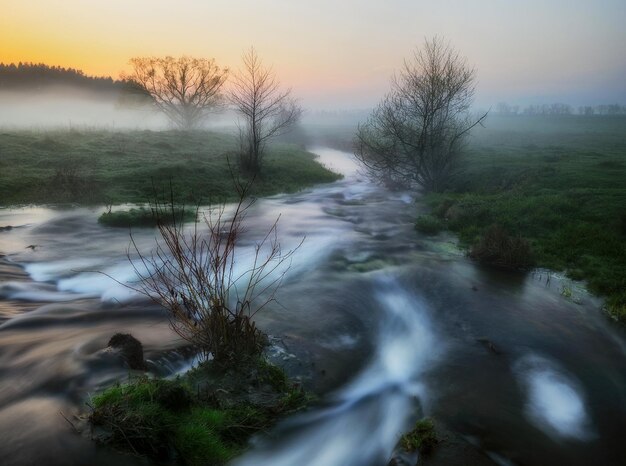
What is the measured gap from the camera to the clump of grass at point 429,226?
1662 centimetres

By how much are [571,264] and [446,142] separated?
44.7 ft

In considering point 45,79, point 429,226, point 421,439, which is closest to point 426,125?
point 429,226

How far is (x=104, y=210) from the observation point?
18031mm

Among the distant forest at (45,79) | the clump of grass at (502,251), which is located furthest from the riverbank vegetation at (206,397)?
the distant forest at (45,79)

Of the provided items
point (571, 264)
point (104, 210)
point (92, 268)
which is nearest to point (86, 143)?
point (104, 210)

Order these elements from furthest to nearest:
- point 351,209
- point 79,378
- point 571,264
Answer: point 351,209 → point 571,264 → point 79,378

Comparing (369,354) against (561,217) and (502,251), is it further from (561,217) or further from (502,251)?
(561,217)

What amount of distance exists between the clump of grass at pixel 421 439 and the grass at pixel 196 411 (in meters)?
1.41

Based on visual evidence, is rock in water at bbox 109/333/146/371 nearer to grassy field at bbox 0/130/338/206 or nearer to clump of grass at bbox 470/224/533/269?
grassy field at bbox 0/130/338/206

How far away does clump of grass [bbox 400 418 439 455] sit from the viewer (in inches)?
201

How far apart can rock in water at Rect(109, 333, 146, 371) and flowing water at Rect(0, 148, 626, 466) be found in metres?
0.18

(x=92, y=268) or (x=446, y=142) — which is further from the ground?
(x=446, y=142)

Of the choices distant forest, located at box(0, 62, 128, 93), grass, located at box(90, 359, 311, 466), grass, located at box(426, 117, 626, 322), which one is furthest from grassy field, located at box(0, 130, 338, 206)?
distant forest, located at box(0, 62, 128, 93)

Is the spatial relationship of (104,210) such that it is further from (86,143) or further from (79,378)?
(86,143)
